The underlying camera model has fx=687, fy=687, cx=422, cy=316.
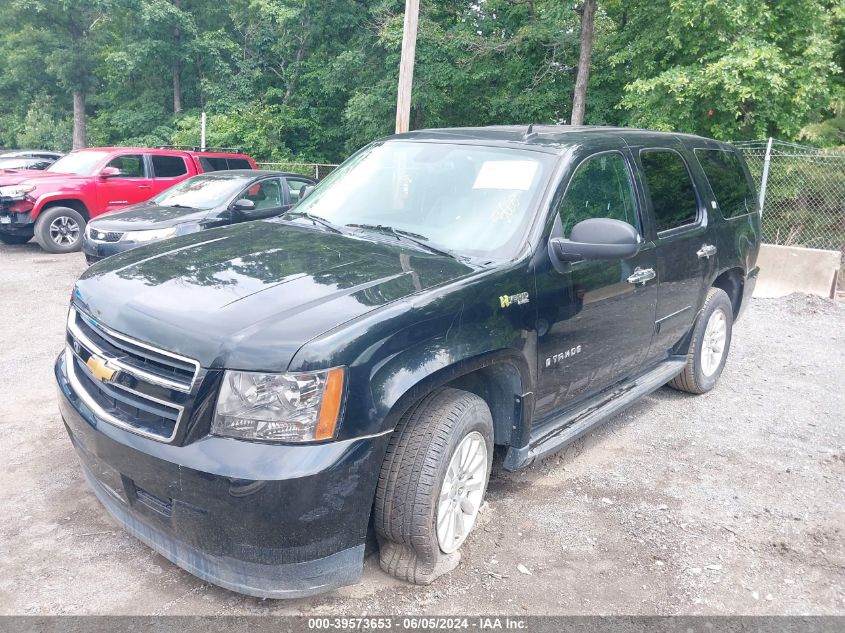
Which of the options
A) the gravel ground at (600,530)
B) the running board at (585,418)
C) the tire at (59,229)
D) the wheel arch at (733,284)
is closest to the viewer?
the gravel ground at (600,530)

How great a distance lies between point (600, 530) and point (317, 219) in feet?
7.73

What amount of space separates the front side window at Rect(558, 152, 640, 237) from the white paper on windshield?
23cm

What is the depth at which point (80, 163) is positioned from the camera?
480 inches

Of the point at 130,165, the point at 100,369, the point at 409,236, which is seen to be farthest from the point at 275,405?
the point at 130,165

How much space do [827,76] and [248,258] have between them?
1633 centimetres

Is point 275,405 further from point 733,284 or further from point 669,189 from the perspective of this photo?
point 733,284

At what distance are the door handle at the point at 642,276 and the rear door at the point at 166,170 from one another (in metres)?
10.5

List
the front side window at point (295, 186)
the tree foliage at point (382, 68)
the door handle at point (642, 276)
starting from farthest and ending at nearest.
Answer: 1. the tree foliage at point (382, 68)
2. the front side window at point (295, 186)
3. the door handle at point (642, 276)

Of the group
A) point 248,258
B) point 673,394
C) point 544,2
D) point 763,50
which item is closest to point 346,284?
point 248,258

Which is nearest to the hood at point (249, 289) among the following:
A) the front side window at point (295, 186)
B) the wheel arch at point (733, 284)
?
the wheel arch at point (733, 284)

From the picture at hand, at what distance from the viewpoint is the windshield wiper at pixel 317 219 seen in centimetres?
385

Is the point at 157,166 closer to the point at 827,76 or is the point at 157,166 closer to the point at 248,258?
the point at 248,258

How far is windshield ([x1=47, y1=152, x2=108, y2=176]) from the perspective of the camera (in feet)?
39.3

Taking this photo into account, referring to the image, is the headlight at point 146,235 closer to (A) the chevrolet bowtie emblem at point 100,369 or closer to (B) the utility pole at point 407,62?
(B) the utility pole at point 407,62
